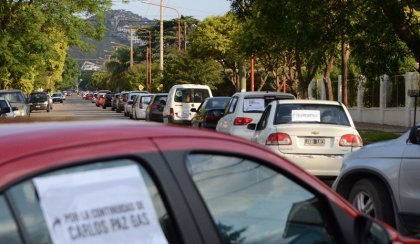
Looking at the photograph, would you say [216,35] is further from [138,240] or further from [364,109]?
[138,240]

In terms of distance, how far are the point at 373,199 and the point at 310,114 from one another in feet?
15.2

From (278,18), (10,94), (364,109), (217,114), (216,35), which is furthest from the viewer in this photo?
(216,35)

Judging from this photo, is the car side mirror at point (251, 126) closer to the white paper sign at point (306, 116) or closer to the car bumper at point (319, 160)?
the white paper sign at point (306, 116)

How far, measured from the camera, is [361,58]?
15953 mm

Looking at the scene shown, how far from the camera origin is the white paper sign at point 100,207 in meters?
2.15

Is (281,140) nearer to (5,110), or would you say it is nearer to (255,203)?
(255,203)

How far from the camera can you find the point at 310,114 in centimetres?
1152

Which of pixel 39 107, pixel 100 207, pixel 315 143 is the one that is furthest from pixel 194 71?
pixel 100 207

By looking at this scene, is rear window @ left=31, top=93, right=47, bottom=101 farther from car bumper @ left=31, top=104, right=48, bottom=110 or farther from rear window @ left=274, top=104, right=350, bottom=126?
rear window @ left=274, top=104, right=350, bottom=126

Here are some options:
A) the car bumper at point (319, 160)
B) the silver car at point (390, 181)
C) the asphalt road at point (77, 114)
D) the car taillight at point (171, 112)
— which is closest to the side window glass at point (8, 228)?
the asphalt road at point (77, 114)

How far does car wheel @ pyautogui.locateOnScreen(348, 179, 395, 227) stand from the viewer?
22.4 feet

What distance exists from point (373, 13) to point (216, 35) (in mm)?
35123

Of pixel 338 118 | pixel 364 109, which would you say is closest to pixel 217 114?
pixel 338 118

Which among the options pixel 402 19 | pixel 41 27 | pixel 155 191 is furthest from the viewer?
pixel 41 27
